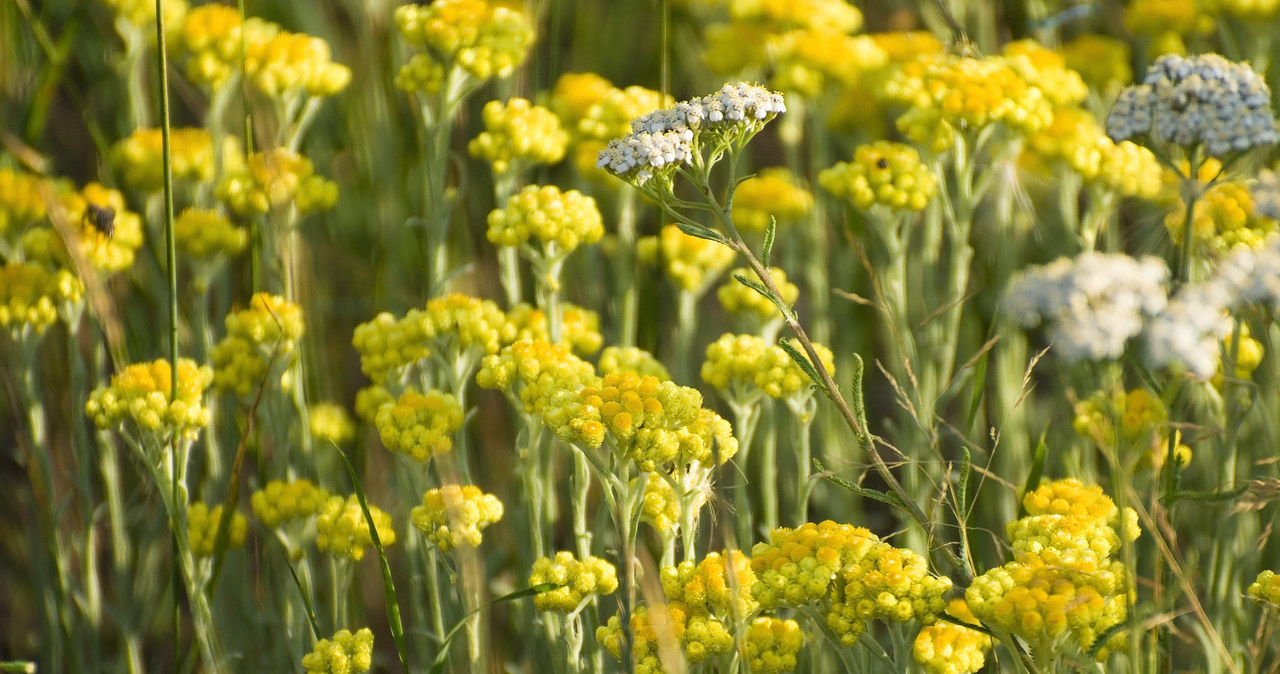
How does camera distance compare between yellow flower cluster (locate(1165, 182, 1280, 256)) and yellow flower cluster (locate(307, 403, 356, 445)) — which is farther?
yellow flower cluster (locate(307, 403, 356, 445))

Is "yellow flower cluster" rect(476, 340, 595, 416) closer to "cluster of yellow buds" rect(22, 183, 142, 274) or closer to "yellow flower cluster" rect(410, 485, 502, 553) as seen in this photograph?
"yellow flower cluster" rect(410, 485, 502, 553)

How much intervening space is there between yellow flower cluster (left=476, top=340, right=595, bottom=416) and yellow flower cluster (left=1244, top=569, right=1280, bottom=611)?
794 millimetres

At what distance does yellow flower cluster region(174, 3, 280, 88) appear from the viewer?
196 centimetres

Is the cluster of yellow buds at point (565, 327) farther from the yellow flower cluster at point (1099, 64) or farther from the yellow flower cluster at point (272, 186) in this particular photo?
the yellow flower cluster at point (1099, 64)

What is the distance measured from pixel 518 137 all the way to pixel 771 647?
97 centimetres

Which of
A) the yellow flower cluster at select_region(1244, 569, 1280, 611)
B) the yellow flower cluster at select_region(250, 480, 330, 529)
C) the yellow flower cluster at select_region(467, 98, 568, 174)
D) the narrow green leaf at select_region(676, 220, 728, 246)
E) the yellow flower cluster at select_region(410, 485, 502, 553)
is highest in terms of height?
the yellow flower cluster at select_region(467, 98, 568, 174)

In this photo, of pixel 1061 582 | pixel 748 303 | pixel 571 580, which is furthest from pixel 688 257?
pixel 1061 582

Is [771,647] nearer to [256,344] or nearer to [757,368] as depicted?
[757,368]

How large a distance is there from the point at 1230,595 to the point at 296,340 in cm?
143

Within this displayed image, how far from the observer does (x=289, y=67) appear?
6.23 feet

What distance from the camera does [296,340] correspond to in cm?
172

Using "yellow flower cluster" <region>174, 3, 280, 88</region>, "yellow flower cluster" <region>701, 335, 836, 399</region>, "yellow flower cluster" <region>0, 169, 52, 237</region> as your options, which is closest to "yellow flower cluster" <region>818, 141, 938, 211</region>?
"yellow flower cluster" <region>701, 335, 836, 399</region>

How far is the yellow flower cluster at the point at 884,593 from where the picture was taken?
3.63ft

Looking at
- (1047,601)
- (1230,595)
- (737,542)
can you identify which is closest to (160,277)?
(737,542)
